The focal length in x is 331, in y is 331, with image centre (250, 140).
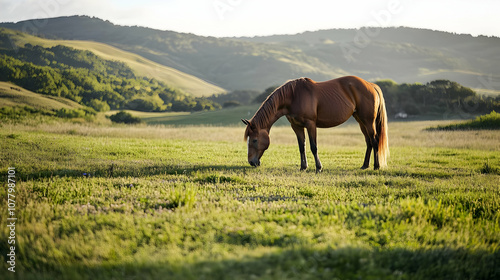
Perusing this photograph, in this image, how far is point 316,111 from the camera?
11477 millimetres

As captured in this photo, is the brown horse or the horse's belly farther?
the horse's belly

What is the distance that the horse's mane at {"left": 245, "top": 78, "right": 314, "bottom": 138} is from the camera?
11094mm

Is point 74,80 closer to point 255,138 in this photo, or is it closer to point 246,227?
point 255,138

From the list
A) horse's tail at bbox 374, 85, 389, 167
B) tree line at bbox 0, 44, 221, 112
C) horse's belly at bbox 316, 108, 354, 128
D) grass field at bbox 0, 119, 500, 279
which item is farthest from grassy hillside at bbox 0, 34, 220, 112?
horse's tail at bbox 374, 85, 389, 167

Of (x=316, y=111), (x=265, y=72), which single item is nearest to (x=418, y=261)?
(x=316, y=111)

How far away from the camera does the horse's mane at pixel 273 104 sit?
36.4 ft

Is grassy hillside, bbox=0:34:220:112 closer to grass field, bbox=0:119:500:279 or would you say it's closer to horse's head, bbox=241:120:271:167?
horse's head, bbox=241:120:271:167

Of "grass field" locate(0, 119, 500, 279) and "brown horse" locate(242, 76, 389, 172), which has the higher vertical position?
"brown horse" locate(242, 76, 389, 172)

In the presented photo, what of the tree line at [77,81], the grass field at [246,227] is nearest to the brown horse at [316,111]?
the grass field at [246,227]

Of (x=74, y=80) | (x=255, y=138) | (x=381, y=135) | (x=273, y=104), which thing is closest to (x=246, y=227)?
(x=255, y=138)

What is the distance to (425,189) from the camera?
8.20 metres

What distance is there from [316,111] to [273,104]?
1572mm

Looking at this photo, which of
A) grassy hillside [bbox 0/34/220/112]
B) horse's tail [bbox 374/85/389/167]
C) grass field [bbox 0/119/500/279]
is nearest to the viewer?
grass field [bbox 0/119/500/279]

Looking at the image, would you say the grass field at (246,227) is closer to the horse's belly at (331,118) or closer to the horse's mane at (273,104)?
the horse's mane at (273,104)
